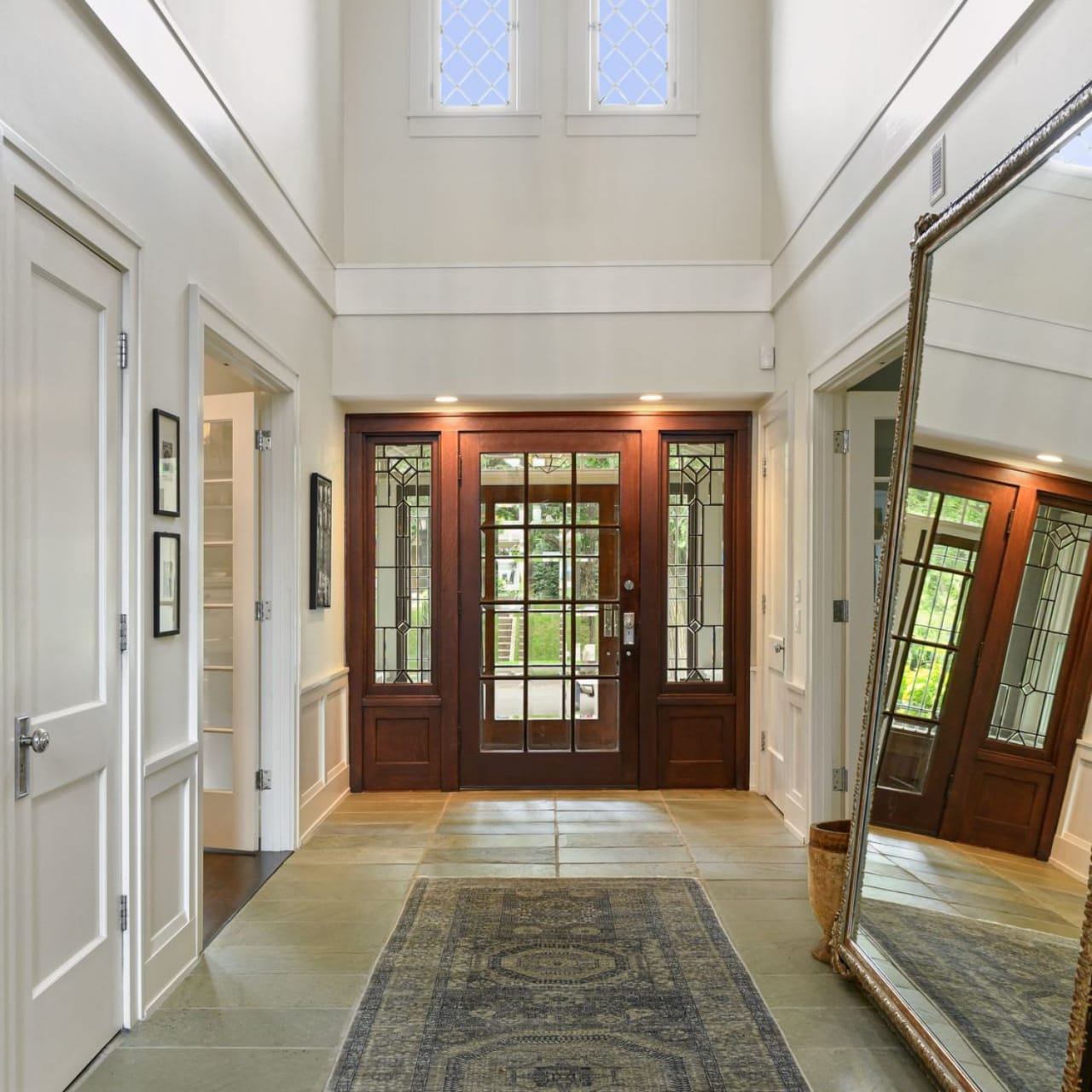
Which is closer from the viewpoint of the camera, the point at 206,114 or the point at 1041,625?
the point at 1041,625

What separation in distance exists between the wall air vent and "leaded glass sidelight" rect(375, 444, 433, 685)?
3508mm

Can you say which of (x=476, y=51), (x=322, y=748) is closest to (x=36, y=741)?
(x=322, y=748)

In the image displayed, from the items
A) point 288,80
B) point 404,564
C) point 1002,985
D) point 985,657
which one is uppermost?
point 288,80

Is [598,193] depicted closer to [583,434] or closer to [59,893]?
[583,434]

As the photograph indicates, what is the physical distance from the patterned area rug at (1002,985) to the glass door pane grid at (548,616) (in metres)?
3.50

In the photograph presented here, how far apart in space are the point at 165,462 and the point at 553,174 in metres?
3.58

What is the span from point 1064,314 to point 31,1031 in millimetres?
2754

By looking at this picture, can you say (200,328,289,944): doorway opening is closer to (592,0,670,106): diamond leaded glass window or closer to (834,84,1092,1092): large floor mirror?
(834,84,1092,1092): large floor mirror

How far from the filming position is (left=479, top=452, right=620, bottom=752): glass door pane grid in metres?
6.18

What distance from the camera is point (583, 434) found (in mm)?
6191

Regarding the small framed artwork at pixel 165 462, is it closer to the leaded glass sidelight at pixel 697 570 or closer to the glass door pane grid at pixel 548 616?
the glass door pane grid at pixel 548 616

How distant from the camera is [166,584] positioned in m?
3.22

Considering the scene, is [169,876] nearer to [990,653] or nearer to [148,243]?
[148,243]

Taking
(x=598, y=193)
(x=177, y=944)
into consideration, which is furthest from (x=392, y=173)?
(x=177, y=944)
